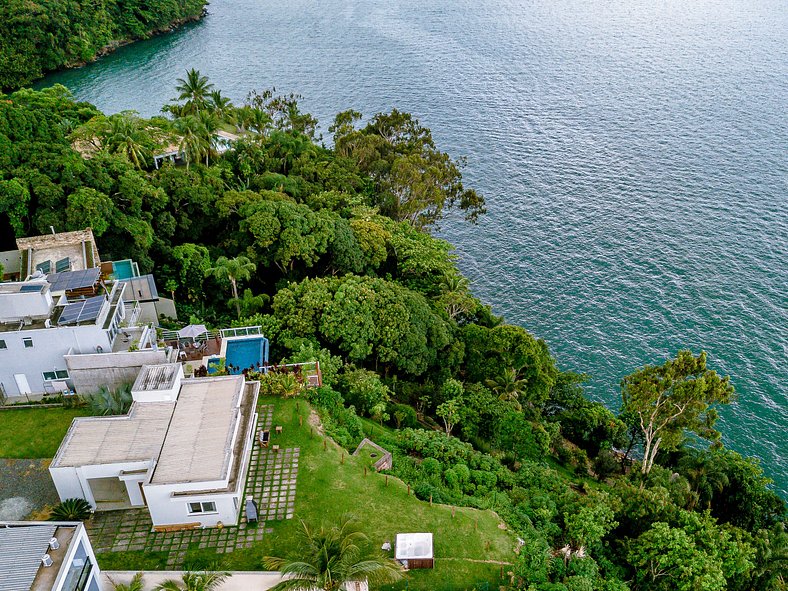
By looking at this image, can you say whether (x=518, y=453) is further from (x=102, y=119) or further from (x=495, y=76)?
(x=495, y=76)

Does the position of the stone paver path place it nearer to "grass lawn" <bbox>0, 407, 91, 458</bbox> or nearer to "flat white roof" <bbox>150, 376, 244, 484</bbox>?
"flat white roof" <bbox>150, 376, 244, 484</bbox>

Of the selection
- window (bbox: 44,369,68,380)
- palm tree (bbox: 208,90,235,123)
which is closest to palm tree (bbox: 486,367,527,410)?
window (bbox: 44,369,68,380)

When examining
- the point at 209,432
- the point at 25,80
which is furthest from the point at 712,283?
the point at 25,80

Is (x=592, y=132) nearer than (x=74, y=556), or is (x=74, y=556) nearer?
(x=74, y=556)

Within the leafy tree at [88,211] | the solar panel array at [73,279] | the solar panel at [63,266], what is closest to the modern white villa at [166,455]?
the solar panel array at [73,279]

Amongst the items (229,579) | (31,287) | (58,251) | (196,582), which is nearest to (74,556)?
(196,582)

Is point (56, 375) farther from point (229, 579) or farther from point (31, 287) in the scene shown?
point (229, 579)
